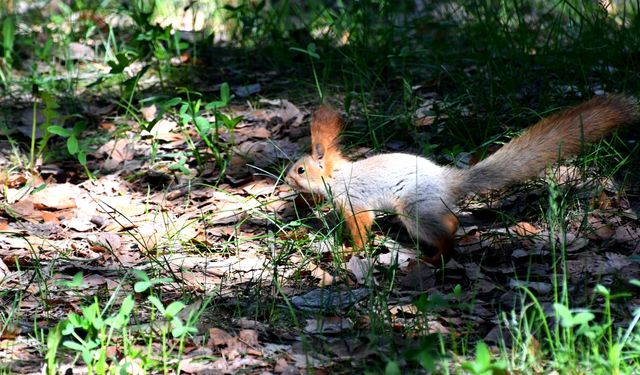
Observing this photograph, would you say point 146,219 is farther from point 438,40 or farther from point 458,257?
point 438,40

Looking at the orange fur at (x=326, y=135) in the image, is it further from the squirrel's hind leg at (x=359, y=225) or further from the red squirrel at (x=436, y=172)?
the squirrel's hind leg at (x=359, y=225)

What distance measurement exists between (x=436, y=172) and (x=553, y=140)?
541 mm

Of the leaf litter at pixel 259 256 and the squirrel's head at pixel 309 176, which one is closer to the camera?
the leaf litter at pixel 259 256

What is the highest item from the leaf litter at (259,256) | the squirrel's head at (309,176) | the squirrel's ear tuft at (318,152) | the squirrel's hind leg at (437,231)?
the squirrel's ear tuft at (318,152)

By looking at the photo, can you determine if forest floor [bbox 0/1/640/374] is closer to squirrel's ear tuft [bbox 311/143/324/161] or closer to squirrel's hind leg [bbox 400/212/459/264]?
squirrel's hind leg [bbox 400/212/459/264]

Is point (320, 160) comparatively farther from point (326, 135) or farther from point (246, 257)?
point (246, 257)

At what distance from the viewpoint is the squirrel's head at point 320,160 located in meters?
4.30

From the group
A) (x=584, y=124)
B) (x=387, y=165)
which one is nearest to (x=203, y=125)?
(x=387, y=165)

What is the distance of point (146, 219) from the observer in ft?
15.3

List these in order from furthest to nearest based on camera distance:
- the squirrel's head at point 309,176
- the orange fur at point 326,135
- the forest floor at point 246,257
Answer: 1. the squirrel's head at point 309,176
2. the orange fur at point 326,135
3. the forest floor at point 246,257

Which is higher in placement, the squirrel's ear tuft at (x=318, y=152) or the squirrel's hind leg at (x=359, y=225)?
the squirrel's ear tuft at (x=318, y=152)

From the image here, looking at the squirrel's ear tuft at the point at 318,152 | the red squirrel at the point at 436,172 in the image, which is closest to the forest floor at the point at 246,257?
the red squirrel at the point at 436,172

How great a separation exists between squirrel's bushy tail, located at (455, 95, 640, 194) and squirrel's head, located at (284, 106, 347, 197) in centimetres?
68

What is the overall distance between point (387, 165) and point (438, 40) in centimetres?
229
